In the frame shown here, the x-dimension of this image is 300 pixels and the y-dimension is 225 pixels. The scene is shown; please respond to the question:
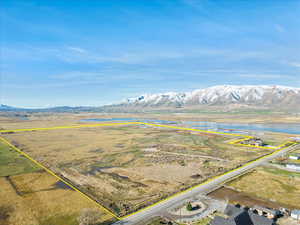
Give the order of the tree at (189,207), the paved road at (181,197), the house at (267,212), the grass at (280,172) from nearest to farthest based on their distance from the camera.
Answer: the paved road at (181,197) < the house at (267,212) < the tree at (189,207) < the grass at (280,172)

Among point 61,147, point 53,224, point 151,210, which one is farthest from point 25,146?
point 151,210

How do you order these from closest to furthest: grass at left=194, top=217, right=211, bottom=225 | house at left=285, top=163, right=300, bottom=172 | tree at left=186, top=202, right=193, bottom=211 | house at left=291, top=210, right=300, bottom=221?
grass at left=194, top=217, right=211, bottom=225 → house at left=291, top=210, right=300, bottom=221 → tree at left=186, top=202, right=193, bottom=211 → house at left=285, top=163, right=300, bottom=172

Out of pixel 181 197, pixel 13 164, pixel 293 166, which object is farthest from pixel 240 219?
pixel 13 164

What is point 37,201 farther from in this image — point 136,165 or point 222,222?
point 222,222

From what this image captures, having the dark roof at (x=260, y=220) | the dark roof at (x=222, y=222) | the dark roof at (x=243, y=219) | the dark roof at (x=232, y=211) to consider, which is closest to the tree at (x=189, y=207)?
the dark roof at (x=232, y=211)

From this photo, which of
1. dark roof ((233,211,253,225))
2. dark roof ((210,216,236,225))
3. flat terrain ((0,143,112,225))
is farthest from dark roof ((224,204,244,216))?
flat terrain ((0,143,112,225))

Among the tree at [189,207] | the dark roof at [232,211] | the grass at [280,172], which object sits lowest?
the grass at [280,172]

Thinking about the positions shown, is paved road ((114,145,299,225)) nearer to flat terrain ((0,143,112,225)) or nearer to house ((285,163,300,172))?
flat terrain ((0,143,112,225))

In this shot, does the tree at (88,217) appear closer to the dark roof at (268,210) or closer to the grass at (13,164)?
the dark roof at (268,210)
